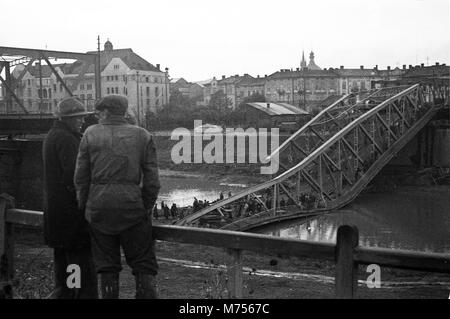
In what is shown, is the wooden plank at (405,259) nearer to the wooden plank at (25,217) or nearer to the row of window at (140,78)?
the wooden plank at (25,217)

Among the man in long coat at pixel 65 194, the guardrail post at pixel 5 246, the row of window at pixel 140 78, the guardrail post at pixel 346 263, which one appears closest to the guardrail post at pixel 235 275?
the guardrail post at pixel 346 263

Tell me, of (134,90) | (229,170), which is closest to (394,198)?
(229,170)

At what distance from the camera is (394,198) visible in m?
33.6

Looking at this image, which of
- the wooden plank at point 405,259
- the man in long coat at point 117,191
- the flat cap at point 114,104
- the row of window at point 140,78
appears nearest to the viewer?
the wooden plank at point 405,259

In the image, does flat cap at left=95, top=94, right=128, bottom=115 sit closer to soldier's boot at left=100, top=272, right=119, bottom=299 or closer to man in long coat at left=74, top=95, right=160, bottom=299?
man in long coat at left=74, top=95, right=160, bottom=299

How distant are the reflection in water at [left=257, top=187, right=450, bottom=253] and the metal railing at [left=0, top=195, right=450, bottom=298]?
1598cm

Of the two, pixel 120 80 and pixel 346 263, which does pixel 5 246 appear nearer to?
pixel 346 263

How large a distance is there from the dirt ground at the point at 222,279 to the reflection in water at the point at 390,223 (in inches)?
232

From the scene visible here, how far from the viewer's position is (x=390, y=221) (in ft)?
85.6

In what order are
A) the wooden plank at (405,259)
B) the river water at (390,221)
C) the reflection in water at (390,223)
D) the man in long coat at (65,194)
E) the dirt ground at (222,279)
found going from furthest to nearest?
1. the river water at (390,221)
2. the reflection in water at (390,223)
3. the dirt ground at (222,279)
4. the man in long coat at (65,194)
5. the wooden plank at (405,259)

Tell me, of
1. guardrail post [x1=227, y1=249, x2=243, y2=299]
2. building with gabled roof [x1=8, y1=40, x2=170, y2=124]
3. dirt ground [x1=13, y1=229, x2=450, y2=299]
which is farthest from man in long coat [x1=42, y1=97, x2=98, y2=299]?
building with gabled roof [x1=8, y1=40, x2=170, y2=124]

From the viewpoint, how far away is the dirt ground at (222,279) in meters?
7.55

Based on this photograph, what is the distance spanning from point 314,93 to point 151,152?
346ft
